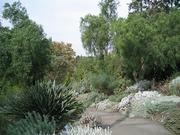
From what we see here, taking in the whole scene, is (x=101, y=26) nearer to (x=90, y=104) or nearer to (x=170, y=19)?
(x=170, y=19)

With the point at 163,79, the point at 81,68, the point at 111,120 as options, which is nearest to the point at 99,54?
the point at 81,68

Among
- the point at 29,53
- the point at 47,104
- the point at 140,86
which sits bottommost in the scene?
the point at 47,104

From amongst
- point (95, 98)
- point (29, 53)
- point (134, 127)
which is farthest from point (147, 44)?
point (134, 127)

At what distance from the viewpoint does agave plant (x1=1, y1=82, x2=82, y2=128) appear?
43.3 ft

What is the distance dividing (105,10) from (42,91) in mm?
24180

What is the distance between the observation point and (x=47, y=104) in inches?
526

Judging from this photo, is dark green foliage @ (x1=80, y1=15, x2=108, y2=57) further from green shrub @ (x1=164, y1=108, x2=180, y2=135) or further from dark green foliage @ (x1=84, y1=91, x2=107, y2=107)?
green shrub @ (x1=164, y1=108, x2=180, y2=135)

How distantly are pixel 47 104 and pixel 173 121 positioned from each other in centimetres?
389

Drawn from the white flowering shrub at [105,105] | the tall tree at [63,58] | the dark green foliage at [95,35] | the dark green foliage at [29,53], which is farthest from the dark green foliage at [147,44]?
the tall tree at [63,58]

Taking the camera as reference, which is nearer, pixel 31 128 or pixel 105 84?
pixel 31 128

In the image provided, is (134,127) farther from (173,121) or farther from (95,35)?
(95,35)

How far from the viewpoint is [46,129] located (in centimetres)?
936

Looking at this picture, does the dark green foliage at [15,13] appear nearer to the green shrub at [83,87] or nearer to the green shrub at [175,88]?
the green shrub at [83,87]

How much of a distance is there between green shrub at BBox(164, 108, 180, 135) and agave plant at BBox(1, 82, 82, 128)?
2.76m
